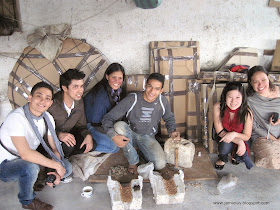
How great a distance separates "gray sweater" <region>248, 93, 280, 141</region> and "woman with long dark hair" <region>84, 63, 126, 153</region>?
151 centimetres

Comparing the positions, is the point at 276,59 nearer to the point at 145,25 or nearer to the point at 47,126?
the point at 145,25

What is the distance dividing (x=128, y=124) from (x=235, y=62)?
5.54ft

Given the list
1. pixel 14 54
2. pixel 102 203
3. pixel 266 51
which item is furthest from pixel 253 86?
pixel 14 54

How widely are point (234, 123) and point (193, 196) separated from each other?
91 cm

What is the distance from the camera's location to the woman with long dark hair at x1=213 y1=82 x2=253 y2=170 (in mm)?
2514

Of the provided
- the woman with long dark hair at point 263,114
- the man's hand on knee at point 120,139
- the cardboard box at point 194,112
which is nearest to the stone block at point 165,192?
the man's hand on knee at point 120,139

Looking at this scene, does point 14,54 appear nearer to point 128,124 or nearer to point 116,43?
point 116,43

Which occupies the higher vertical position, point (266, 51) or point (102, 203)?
point (266, 51)

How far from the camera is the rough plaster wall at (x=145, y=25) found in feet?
10.1

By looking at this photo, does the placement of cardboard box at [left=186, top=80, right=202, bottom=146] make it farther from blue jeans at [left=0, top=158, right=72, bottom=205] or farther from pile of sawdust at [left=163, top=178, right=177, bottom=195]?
blue jeans at [left=0, top=158, right=72, bottom=205]

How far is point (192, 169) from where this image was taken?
8.93ft

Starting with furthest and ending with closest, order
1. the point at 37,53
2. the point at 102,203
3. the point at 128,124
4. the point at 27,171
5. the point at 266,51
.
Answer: the point at 266,51 < the point at 37,53 < the point at 128,124 < the point at 102,203 < the point at 27,171

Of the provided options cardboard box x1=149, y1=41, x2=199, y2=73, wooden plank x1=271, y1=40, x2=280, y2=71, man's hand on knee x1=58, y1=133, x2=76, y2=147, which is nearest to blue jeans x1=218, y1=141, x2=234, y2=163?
cardboard box x1=149, y1=41, x2=199, y2=73

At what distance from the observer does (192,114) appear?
3199 mm
